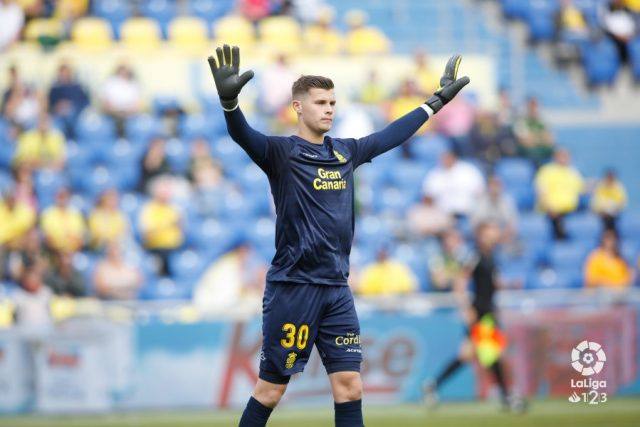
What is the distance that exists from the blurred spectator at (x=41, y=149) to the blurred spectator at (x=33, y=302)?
3.02m

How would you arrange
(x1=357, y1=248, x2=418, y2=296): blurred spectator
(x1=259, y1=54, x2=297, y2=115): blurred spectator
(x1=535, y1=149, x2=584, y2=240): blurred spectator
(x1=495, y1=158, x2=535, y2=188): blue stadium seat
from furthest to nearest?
(x1=259, y1=54, x2=297, y2=115): blurred spectator
(x1=495, y1=158, x2=535, y2=188): blue stadium seat
(x1=535, y1=149, x2=584, y2=240): blurred spectator
(x1=357, y1=248, x2=418, y2=296): blurred spectator

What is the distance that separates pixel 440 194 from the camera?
17.1 metres

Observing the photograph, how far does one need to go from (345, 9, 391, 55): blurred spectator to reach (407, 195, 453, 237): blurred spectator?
12.5 ft

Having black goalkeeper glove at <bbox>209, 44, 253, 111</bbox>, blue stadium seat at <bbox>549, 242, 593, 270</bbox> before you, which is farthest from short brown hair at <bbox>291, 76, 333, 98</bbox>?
blue stadium seat at <bbox>549, 242, 593, 270</bbox>

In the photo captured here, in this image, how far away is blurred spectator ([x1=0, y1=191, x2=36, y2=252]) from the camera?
622 inches

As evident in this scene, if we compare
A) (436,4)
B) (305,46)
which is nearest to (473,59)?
(436,4)

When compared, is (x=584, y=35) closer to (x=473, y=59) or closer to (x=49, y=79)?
(x=473, y=59)

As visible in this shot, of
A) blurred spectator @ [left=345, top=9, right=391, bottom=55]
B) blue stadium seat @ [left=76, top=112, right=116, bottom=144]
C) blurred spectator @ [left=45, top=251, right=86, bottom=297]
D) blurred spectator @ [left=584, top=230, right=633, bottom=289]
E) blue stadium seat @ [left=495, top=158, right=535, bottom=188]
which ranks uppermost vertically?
blurred spectator @ [left=345, top=9, right=391, bottom=55]

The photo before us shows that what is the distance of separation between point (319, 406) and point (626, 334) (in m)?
3.93

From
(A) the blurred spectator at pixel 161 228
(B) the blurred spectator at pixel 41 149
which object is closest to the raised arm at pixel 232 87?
(A) the blurred spectator at pixel 161 228

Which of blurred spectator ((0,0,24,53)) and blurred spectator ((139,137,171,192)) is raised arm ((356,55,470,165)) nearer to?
blurred spectator ((139,137,171,192))

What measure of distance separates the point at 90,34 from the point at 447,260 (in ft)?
24.0

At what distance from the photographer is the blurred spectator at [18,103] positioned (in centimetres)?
1738

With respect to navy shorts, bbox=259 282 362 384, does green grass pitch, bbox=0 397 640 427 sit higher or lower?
lower
